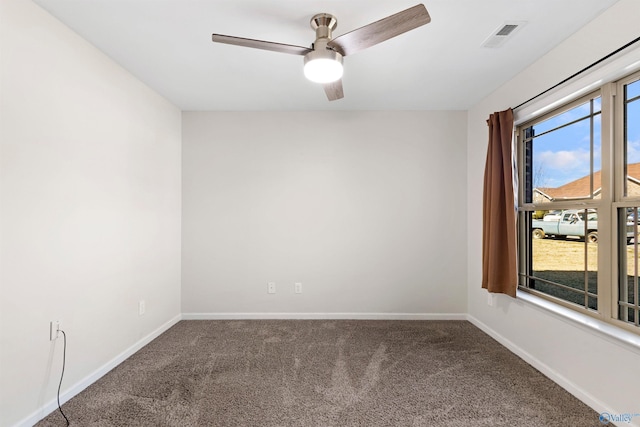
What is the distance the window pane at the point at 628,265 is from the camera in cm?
184

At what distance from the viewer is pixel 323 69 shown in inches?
72.7

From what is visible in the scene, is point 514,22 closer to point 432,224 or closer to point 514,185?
point 514,185

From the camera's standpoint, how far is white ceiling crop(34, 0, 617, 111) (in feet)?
5.98

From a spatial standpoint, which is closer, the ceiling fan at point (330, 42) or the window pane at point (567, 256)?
the ceiling fan at point (330, 42)

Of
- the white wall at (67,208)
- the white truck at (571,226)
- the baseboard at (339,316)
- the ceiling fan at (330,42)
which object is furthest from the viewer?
the baseboard at (339,316)

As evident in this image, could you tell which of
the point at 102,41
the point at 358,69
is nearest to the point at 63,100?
the point at 102,41

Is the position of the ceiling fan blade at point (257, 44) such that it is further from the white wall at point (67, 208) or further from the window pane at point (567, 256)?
the window pane at point (567, 256)

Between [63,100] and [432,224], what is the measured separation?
3.50 metres

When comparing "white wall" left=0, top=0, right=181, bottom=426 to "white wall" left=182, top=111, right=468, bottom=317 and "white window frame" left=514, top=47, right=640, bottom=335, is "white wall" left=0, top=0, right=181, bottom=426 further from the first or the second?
"white window frame" left=514, top=47, right=640, bottom=335

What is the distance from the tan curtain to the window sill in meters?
0.23

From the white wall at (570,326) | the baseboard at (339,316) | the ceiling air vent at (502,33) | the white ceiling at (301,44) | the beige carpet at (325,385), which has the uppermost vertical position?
the white ceiling at (301,44)

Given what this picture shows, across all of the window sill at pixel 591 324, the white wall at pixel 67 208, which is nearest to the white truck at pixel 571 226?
the window sill at pixel 591 324

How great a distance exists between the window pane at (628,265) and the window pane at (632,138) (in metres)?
0.14

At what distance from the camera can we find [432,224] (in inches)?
142
